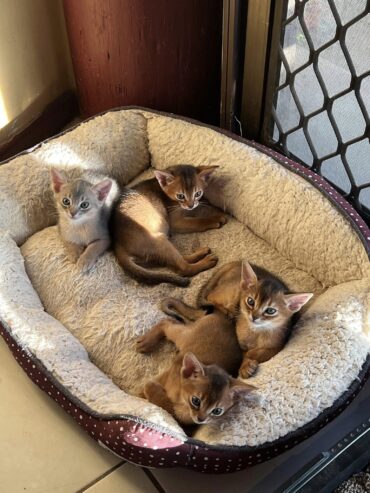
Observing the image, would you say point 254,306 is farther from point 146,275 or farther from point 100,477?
point 100,477

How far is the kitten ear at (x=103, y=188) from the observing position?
1612 millimetres

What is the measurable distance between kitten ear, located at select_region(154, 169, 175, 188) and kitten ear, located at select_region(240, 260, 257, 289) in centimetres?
44

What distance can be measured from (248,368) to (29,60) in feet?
4.69

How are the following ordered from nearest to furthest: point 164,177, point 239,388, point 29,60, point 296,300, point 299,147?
point 239,388
point 296,300
point 164,177
point 299,147
point 29,60

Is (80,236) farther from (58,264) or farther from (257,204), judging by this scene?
(257,204)

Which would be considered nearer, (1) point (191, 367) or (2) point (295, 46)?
(1) point (191, 367)

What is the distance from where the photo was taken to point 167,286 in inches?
63.5

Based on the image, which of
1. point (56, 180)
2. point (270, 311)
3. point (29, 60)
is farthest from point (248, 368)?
point (29, 60)

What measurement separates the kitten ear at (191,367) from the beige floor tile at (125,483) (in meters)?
0.31

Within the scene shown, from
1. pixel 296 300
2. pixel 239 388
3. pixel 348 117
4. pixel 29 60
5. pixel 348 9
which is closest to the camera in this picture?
pixel 239 388

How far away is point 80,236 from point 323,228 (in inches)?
26.7

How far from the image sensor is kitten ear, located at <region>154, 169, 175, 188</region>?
167 centimetres

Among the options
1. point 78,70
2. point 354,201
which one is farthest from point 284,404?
point 78,70

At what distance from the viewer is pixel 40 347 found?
136 cm
